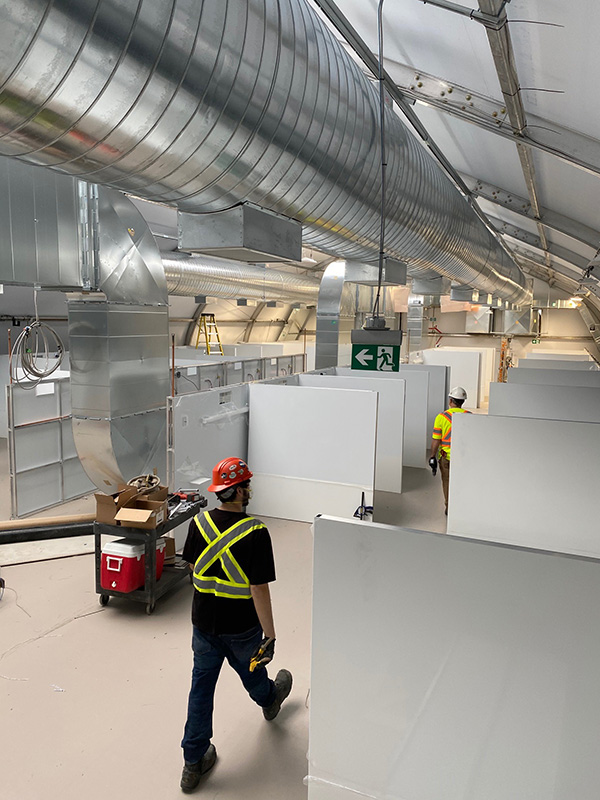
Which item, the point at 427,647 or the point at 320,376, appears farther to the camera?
the point at 320,376

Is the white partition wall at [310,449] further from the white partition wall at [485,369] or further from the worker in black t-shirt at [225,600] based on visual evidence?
the white partition wall at [485,369]

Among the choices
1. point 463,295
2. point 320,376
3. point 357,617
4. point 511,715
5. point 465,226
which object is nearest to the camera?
point 511,715

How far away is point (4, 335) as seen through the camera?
845 cm

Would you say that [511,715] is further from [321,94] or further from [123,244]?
[123,244]

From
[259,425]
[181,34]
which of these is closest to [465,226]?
[259,425]

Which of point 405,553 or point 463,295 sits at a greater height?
point 463,295

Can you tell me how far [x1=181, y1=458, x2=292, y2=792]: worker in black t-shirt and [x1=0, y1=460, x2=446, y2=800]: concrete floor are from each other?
0.23 m

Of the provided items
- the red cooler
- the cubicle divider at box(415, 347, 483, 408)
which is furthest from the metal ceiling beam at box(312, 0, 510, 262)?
the cubicle divider at box(415, 347, 483, 408)

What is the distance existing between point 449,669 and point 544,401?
3716 millimetres

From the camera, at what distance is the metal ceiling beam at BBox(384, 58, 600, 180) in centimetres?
281

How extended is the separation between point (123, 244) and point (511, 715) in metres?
4.12

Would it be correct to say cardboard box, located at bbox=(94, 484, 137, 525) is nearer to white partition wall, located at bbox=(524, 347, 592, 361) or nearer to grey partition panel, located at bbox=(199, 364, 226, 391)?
grey partition panel, located at bbox=(199, 364, 226, 391)

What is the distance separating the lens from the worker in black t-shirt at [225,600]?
2.36 meters

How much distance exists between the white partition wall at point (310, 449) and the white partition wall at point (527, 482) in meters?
1.81
